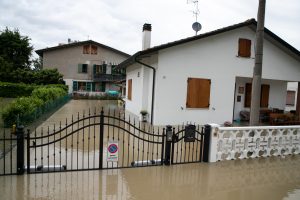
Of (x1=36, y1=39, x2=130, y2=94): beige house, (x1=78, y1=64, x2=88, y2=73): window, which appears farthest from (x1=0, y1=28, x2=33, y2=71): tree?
(x1=78, y1=64, x2=88, y2=73): window

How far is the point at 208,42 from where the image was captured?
12.9 m

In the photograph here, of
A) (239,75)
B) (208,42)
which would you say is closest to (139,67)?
(208,42)

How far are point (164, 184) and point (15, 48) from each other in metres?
41.7

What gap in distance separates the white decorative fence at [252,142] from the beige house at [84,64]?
27.7 meters

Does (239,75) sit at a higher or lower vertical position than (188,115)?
higher

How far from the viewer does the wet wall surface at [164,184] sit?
4.79 metres

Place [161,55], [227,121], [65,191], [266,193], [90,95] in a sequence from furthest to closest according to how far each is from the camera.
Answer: [90,95]
[227,121]
[161,55]
[266,193]
[65,191]

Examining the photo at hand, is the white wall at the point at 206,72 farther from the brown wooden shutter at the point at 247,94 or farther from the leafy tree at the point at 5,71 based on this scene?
the leafy tree at the point at 5,71

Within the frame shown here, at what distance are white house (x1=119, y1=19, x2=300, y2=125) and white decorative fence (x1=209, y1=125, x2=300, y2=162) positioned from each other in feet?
16.5

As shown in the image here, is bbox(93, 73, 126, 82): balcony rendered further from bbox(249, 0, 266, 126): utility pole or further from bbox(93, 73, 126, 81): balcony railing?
bbox(249, 0, 266, 126): utility pole

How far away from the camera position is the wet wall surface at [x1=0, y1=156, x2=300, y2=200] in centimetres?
479

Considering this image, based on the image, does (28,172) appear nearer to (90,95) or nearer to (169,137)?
(169,137)

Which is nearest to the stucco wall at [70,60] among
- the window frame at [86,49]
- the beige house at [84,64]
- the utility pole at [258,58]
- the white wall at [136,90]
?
the beige house at [84,64]

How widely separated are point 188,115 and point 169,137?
21.2 feet
